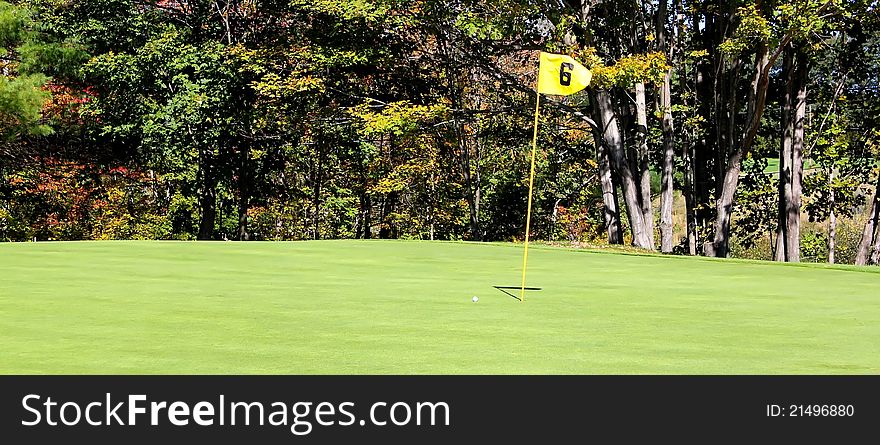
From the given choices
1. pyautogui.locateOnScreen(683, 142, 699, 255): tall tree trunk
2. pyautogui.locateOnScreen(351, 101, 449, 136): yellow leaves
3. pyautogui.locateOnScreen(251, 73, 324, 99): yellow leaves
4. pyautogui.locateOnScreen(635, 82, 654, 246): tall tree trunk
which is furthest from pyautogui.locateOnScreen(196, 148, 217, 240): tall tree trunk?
pyautogui.locateOnScreen(683, 142, 699, 255): tall tree trunk

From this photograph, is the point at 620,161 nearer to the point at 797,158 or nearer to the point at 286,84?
the point at 797,158

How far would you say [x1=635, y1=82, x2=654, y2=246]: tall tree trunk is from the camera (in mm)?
26859

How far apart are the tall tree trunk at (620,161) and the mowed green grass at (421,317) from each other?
38.9 feet

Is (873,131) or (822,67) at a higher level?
(822,67)

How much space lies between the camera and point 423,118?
1096 inches

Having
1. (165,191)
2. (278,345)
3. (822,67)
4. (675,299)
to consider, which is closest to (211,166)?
(165,191)

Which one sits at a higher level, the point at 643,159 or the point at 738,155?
the point at 738,155

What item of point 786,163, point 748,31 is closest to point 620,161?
point 748,31

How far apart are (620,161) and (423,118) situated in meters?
5.15
